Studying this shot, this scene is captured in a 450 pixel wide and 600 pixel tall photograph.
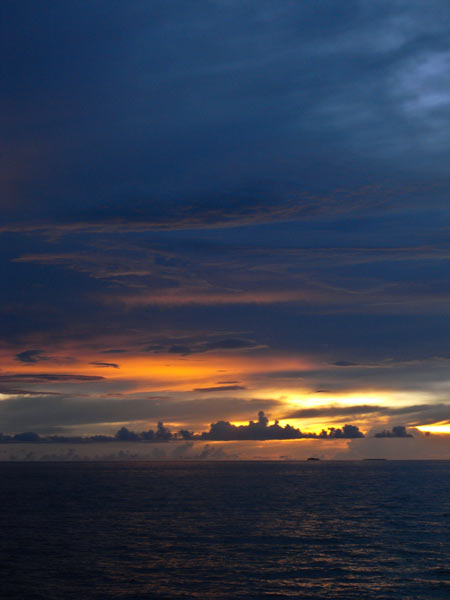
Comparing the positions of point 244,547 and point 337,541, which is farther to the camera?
point 337,541

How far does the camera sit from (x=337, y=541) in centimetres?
7694

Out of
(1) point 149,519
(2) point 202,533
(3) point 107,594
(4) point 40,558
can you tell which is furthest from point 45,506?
(3) point 107,594

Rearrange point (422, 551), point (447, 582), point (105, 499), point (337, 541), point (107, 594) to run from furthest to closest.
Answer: point (105, 499), point (337, 541), point (422, 551), point (447, 582), point (107, 594)

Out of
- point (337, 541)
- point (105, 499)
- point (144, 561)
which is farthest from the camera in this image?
point (105, 499)

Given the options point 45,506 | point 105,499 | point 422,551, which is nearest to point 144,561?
point 422,551

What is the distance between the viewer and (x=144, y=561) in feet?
205

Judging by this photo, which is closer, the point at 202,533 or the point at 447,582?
the point at 447,582

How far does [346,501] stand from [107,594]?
98640mm

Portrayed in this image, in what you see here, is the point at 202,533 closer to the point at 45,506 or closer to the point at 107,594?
the point at 107,594

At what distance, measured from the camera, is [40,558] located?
209 ft

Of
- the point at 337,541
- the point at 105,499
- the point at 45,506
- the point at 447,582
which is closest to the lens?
the point at 447,582

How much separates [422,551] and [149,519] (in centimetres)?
4564

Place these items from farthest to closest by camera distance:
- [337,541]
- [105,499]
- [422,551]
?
1. [105,499]
2. [337,541]
3. [422,551]

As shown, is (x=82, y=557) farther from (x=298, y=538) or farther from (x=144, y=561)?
(x=298, y=538)
